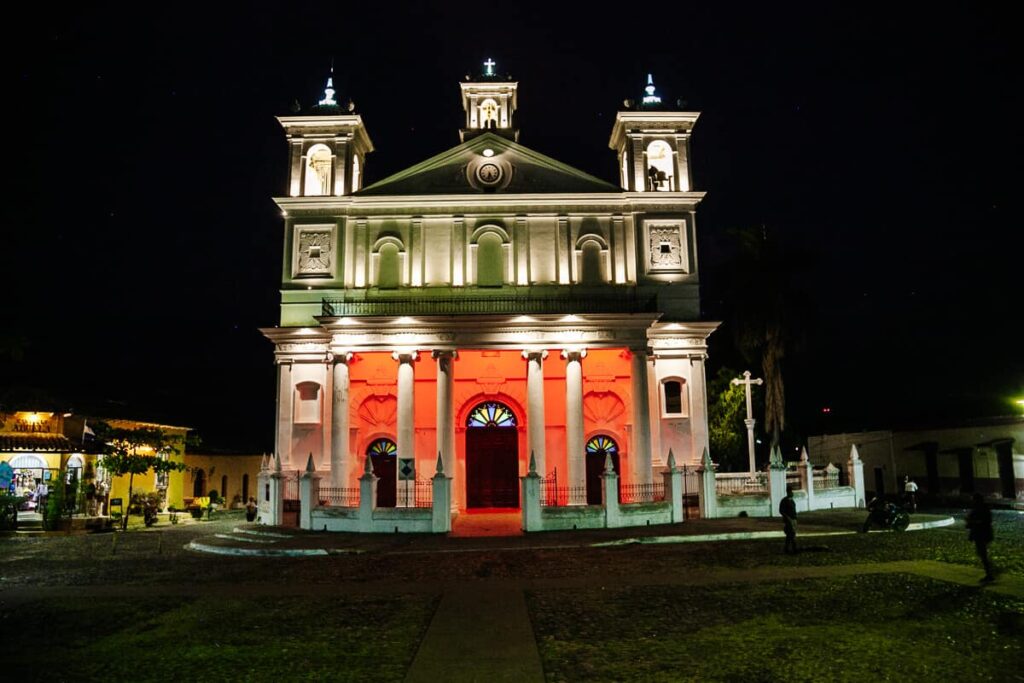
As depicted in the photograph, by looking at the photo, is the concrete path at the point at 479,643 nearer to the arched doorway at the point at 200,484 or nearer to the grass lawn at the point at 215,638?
the grass lawn at the point at 215,638

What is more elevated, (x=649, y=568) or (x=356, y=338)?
(x=356, y=338)

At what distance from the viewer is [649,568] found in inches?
559

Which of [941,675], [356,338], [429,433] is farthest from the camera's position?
[429,433]

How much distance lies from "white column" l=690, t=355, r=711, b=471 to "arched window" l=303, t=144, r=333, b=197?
1635 centimetres

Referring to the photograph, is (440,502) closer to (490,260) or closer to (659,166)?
(490,260)

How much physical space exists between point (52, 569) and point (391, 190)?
61.9 ft

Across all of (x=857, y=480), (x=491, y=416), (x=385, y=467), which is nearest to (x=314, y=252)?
(x=385, y=467)

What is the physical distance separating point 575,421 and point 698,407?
5.50 meters

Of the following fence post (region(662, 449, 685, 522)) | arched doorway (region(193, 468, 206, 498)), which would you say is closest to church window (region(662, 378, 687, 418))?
fence post (region(662, 449, 685, 522))

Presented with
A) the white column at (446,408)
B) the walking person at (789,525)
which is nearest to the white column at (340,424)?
the white column at (446,408)

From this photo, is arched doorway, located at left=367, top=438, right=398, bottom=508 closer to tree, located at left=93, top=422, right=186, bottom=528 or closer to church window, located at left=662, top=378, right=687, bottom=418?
tree, located at left=93, top=422, right=186, bottom=528

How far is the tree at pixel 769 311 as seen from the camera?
3431cm

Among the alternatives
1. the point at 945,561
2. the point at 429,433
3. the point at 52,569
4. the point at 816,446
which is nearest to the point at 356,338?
the point at 429,433

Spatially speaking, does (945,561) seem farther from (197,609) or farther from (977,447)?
(977,447)
